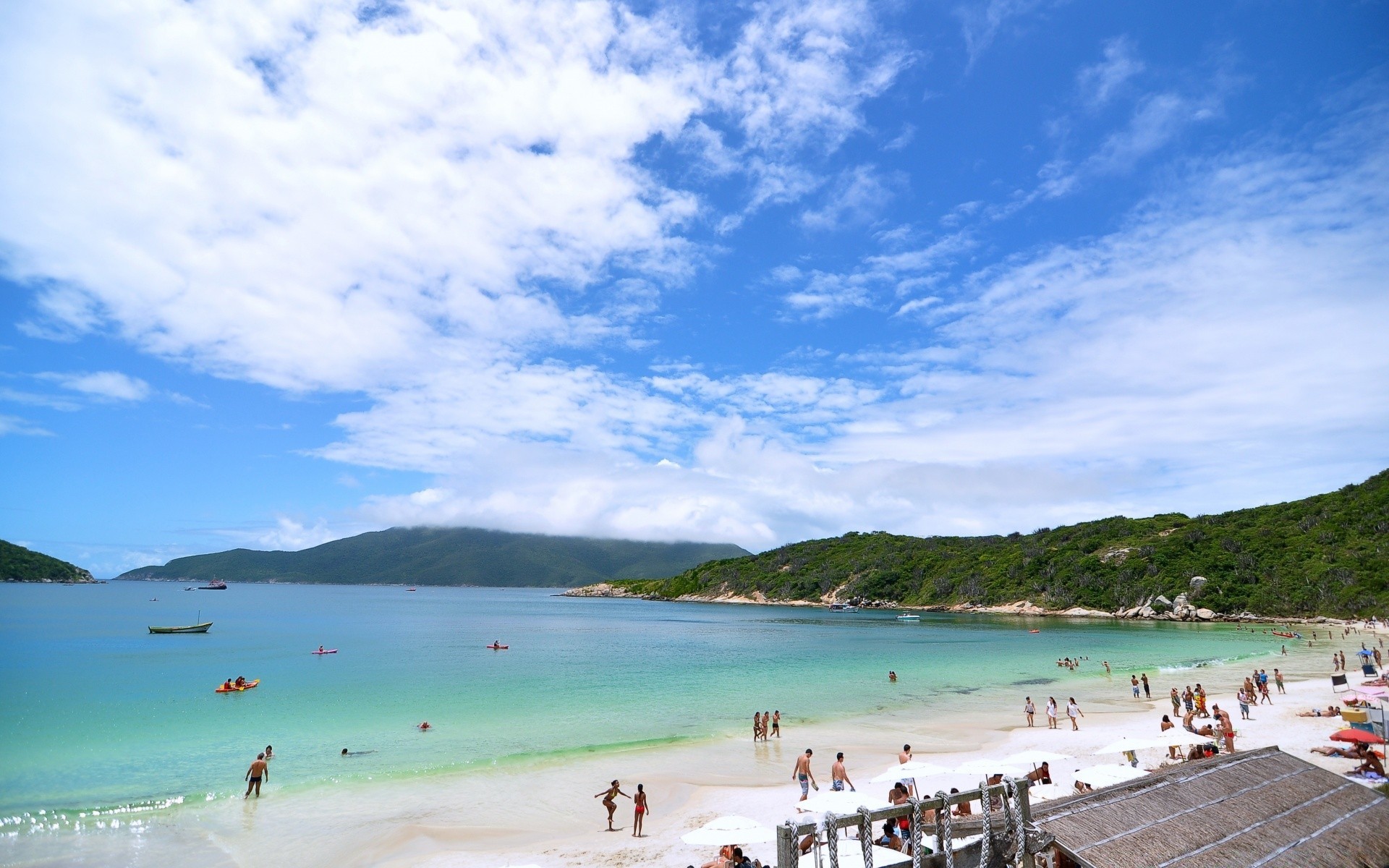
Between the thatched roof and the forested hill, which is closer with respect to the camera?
the thatched roof

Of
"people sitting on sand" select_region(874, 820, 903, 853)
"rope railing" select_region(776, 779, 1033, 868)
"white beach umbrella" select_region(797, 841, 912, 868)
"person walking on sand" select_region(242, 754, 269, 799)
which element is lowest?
"person walking on sand" select_region(242, 754, 269, 799)

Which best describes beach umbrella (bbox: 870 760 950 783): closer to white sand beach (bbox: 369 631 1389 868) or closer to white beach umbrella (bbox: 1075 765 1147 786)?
white sand beach (bbox: 369 631 1389 868)

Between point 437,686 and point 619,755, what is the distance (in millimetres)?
22248

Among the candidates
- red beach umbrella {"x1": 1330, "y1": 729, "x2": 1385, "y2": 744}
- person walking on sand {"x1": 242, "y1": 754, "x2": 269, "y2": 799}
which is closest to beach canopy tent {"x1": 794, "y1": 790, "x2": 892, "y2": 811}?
red beach umbrella {"x1": 1330, "y1": 729, "x2": 1385, "y2": 744}

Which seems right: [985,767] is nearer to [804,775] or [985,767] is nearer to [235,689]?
[804,775]

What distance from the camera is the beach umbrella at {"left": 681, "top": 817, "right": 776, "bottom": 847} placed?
450 inches

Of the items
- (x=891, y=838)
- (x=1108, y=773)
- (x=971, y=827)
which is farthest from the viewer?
(x=1108, y=773)

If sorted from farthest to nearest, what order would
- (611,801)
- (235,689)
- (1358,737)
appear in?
(235,689), (1358,737), (611,801)

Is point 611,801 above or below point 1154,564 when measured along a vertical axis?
below

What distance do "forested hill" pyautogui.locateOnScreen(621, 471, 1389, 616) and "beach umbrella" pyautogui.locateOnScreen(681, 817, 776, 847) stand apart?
88857mm

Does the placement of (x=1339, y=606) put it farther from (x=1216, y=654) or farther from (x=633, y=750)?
(x=633, y=750)

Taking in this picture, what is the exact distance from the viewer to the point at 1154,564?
102375 mm

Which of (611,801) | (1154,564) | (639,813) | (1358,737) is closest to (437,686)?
(611,801)

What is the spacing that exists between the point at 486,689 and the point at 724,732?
1839 cm
